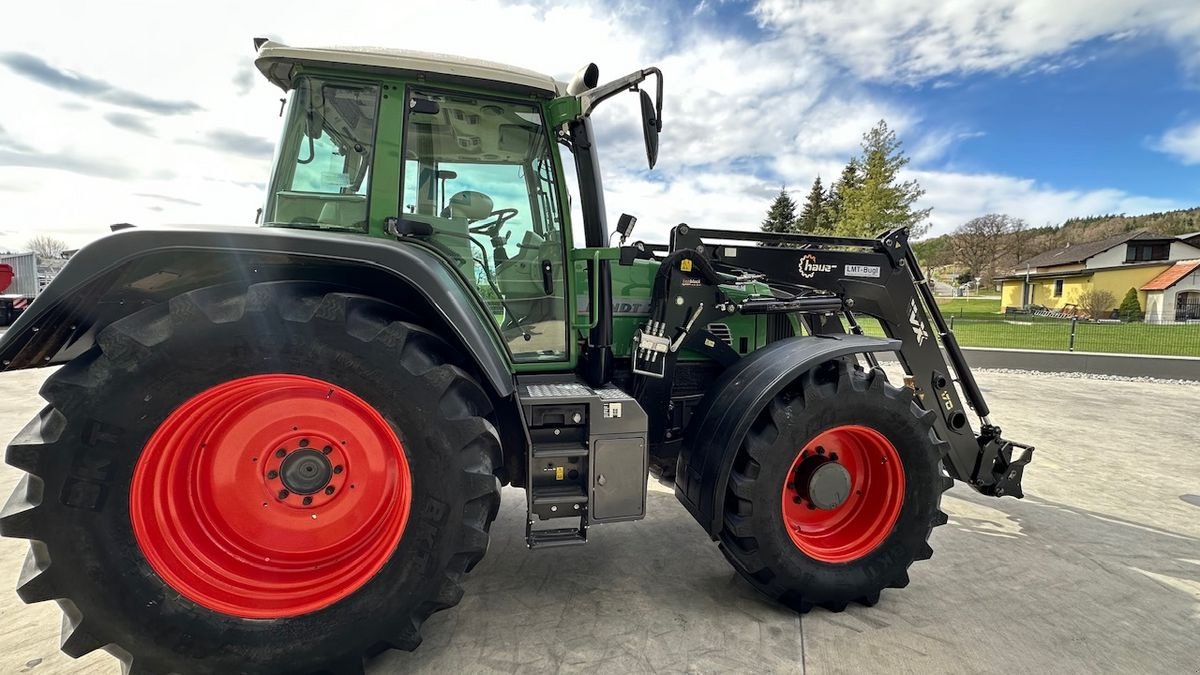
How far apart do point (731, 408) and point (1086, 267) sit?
56.4 metres

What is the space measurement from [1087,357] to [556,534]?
524 inches

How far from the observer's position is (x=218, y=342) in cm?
200

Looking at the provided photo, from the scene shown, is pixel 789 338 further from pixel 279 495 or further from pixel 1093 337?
pixel 1093 337

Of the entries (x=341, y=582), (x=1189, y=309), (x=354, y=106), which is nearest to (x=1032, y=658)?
(x=341, y=582)

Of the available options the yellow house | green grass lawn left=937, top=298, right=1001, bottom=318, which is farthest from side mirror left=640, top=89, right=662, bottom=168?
the yellow house

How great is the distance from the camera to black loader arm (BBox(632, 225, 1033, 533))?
2777 mm

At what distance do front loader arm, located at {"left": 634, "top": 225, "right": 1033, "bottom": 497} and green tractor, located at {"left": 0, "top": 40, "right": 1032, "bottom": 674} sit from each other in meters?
0.02

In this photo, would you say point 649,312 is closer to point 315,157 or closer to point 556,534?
point 556,534

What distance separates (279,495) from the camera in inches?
90.9

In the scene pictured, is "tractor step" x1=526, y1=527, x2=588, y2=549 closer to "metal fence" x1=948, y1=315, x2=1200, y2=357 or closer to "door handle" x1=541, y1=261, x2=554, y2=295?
"door handle" x1=541, y1=261, x2=554, y2=295

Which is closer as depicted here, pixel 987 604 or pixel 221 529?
pixel 221 529

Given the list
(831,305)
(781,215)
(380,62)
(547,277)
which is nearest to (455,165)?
(380,62)

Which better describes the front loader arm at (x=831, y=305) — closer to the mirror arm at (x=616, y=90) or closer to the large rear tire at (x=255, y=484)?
the mirror arm at (x=616, y=90)

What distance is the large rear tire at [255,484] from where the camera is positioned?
194cm
